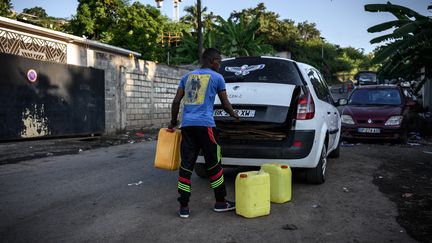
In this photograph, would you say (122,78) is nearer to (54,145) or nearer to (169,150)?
(54,145)

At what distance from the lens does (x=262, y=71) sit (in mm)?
5684

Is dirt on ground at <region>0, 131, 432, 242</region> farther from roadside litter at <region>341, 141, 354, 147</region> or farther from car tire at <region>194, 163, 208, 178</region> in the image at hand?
car tire at <region>194, 163, 208, 178</region>

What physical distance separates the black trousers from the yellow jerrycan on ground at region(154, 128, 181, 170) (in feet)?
0.66

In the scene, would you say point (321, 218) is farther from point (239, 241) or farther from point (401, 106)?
point (401, 106)

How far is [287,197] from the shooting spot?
4.75m

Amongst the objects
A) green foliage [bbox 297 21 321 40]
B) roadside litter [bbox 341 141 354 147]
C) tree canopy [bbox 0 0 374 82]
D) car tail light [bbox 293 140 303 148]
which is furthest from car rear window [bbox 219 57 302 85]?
green foliage [bbox 297 21 321 40]

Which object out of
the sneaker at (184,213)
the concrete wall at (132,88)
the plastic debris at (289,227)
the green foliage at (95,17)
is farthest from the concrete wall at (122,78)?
the green foliage at (95,17)

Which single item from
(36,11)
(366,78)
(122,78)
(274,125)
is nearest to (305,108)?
(274,125)

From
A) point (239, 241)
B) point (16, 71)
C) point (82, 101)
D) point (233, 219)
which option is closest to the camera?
point (239, 241)


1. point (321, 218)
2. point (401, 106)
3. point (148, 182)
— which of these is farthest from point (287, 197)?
point (401, 106)

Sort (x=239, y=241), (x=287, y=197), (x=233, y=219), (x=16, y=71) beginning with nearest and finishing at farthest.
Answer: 1. (x=239, y=241)
2. (x=233, y=219)
3. (x=287, y=197)
4. (x=16, y=71)

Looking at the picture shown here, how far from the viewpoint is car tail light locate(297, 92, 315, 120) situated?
5.12 m

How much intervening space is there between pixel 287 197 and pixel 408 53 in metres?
8.09

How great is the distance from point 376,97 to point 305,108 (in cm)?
750
